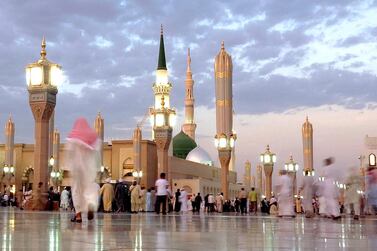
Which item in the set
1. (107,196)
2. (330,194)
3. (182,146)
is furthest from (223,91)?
(330,194)

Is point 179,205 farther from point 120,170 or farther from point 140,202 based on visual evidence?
point 120,170

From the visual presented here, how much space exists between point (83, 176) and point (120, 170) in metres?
47.5

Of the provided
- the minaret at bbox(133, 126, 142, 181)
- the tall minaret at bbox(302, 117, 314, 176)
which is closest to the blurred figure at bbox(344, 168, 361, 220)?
the minaret at bbox(133, 126, 142, 181)

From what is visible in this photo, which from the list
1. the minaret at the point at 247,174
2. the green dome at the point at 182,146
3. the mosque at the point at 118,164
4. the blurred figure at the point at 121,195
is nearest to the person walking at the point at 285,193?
the blurred figure at the point at 121,195

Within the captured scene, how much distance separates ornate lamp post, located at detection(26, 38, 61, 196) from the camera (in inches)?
681

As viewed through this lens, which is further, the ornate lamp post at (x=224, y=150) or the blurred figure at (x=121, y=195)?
the ornate lamp post at (x=224, y=150)

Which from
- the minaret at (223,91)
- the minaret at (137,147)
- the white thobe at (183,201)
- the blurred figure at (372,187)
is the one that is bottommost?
the white thobe at (183,201)

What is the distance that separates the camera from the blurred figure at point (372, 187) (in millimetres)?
16125

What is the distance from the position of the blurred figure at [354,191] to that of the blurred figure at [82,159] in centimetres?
970

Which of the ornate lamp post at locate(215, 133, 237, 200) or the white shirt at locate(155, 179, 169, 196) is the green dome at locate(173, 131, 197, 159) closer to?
the ornate lamp post at locate(215, 133, 237, 200)

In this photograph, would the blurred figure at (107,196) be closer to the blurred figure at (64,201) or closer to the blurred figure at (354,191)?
the blurred figure at (64,201)

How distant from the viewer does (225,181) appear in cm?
3394

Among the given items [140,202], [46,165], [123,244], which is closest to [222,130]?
[140,202]

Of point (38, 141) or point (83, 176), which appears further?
point (38, 141)
